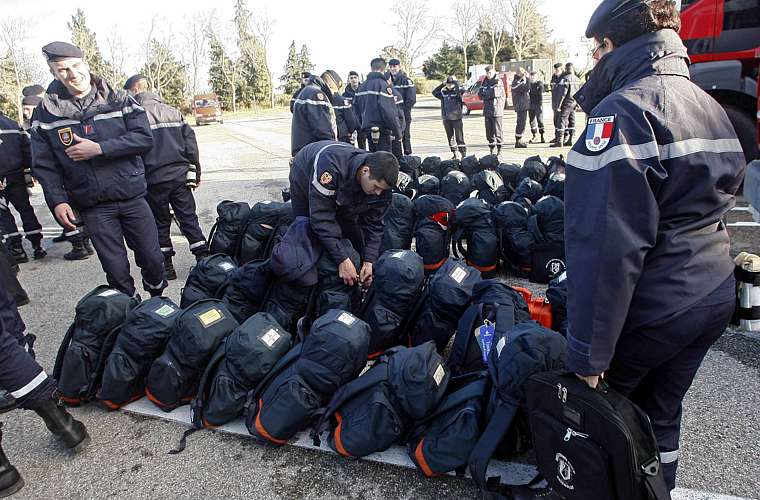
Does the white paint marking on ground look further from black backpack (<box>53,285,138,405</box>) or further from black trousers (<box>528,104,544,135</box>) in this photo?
black trousers (<box>528,104,544,135</box>)

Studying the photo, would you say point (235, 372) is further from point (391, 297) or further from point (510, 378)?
point (510, 378)

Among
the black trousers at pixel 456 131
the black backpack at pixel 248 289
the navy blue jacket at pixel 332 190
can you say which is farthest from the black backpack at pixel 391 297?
the black trousers at pixel 456 131

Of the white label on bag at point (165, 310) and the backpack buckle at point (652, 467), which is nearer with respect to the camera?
the backpack buckle at point (652, 467)

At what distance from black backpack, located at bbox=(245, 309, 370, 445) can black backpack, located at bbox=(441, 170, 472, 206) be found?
343cm

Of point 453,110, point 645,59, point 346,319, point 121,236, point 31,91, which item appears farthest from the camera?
point 453,110

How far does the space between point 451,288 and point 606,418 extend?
5.25 feet

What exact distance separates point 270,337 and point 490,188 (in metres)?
3.71

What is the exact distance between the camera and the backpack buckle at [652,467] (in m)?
1.45

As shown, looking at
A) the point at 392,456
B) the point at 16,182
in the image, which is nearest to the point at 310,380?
the point at 392,456

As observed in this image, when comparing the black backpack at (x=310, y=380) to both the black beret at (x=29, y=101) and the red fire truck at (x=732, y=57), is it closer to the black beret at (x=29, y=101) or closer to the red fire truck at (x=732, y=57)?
the red fire truck at (x=732, y=57)

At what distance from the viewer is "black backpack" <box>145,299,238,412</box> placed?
2682 millimetres

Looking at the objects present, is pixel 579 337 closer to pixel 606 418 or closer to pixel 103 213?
pixel 606 418

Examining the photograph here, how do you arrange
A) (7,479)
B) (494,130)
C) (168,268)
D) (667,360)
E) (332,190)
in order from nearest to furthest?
(667,360) < (7,479) < (332,190) < (168,268) < (494,130)

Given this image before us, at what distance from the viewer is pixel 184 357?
269 cm
